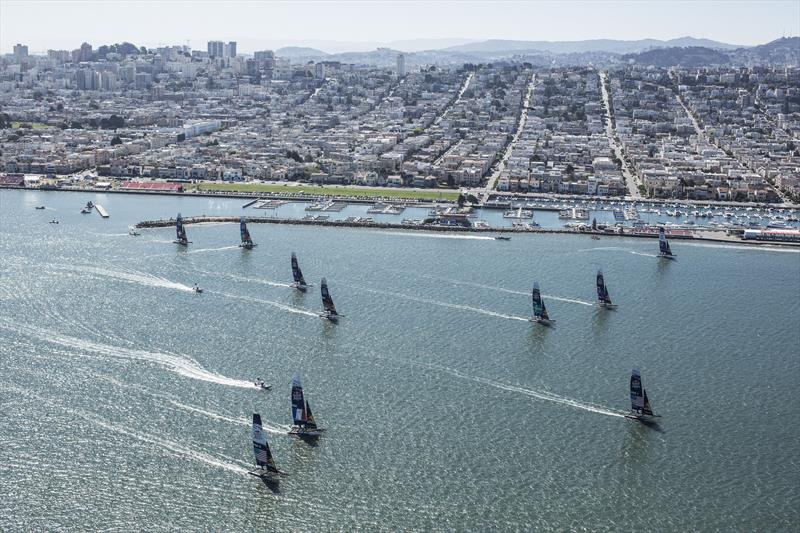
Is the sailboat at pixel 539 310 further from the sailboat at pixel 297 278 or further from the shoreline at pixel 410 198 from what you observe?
the shoreline at pixel 410 198

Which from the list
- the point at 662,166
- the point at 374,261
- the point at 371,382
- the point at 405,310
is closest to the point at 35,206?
the point at 374,261

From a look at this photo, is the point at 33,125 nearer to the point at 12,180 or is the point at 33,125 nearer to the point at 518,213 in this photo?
the point at 12,180

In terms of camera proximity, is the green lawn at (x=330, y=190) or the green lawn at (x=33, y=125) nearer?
the green lawn at (x=330, y=190)

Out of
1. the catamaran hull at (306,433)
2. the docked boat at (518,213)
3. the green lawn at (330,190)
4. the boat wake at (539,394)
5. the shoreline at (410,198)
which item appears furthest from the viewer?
the green lawn at (330,190)

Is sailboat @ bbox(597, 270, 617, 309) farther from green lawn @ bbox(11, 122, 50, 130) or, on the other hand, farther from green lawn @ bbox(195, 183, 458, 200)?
green lawn @ bbox(11, 122, 50, 130)

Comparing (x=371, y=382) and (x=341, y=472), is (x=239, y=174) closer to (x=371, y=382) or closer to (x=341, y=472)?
(x=371, y=382)

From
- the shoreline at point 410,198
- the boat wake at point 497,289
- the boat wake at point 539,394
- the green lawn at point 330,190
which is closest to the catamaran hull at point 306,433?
the boat wake at point 539,394
